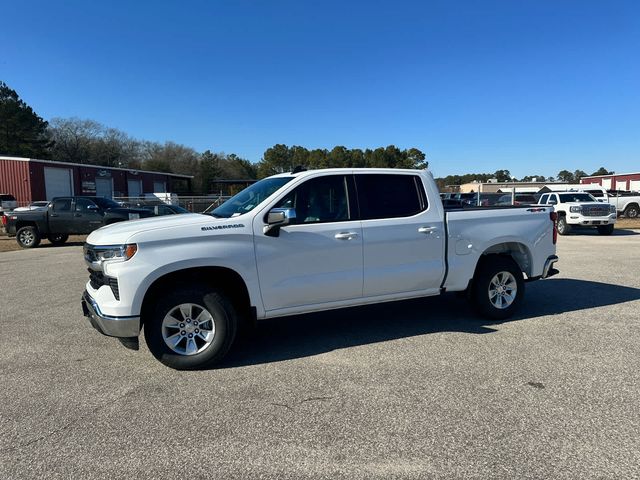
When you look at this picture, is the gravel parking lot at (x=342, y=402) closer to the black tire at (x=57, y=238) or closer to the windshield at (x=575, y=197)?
the black tire at (x=57, y=238)

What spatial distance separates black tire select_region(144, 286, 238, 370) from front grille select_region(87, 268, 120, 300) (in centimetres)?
38

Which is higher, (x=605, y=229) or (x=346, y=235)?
(x=346, y=235)

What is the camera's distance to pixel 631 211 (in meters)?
27.9

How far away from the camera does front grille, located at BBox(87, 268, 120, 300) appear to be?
415 centimetres

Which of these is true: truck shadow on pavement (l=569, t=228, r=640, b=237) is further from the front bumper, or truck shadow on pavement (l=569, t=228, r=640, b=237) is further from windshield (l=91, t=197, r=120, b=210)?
the front bumper

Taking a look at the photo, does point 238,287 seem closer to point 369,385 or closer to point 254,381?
point 254,381

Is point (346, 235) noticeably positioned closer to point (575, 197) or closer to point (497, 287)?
point (497, 287)

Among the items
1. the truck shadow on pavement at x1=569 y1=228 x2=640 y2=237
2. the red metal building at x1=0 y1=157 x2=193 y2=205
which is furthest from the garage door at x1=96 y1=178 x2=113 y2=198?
the truck shadow on pavement at x1=569 y1=228 x2=640 y2=237

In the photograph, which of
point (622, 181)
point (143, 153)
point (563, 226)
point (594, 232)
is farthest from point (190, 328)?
point (143, 153)

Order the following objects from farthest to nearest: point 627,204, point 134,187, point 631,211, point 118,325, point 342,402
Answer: point 134,187
point 631,211
point 627,204
point 118,325
point 342,402

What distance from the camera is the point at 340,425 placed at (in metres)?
3.34

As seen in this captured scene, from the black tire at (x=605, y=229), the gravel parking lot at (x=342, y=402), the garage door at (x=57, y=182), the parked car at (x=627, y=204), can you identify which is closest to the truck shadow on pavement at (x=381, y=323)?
the gravel parking lot at (x=342, y=402)

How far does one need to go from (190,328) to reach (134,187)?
58.5 m

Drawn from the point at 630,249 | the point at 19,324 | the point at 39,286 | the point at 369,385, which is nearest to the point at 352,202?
the point at 369,385
